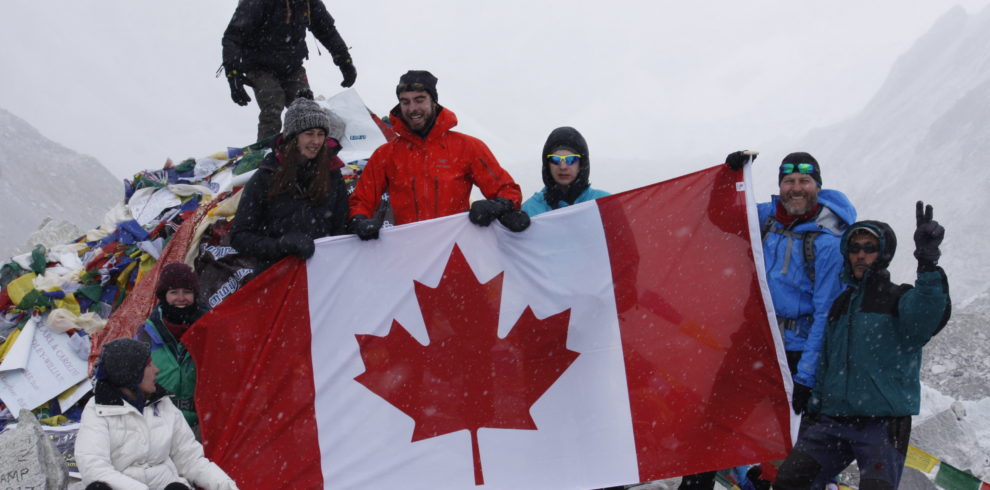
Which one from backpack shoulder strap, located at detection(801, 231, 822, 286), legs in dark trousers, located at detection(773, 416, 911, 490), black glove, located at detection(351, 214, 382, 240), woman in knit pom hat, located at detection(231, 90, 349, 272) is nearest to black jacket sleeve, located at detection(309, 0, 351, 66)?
woman in knit pom hat, located at detection(231, 90, 349, 272)

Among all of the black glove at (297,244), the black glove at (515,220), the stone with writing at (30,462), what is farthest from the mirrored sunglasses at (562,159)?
the stone with writing at (30,462)

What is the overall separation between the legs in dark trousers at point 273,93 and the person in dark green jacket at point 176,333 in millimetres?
2748

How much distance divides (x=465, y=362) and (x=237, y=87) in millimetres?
3387

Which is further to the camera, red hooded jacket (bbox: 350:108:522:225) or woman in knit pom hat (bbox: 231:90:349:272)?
red hooded jacket (bbox: 350:108:522:225)

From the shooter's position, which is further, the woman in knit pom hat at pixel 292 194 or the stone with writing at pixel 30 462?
the woman in knit pom hat at pixel 292 194

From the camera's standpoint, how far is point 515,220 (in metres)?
4.01

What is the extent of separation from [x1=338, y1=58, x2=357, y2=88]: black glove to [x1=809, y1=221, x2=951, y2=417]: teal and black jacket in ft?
15.9

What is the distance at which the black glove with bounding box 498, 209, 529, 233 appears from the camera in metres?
4.01

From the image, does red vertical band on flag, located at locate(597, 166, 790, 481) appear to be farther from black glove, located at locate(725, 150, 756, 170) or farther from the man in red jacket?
the man in red jacket

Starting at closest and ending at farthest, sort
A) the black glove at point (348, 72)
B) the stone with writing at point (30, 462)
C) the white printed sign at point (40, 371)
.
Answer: the stone with writing at point (30, 462) < the white printed sign at point (40, 371) < the black glove at point (348, 72)

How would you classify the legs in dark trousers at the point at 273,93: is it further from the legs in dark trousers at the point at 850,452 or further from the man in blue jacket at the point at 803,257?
the legs in dark trousers at the point at 850,452

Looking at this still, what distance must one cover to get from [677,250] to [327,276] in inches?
77.8

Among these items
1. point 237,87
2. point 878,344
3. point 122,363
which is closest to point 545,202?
point 878,344

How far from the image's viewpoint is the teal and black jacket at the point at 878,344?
331cm
